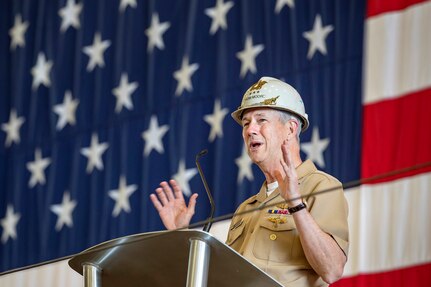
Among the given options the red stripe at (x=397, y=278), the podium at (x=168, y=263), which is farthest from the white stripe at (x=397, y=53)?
the podium at (x=168, y=263)

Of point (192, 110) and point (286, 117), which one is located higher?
point (286, 117)

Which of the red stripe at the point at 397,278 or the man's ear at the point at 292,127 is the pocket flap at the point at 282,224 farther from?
the red stripe at the point at 397,278

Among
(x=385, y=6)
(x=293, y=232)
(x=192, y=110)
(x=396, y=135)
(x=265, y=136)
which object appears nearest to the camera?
(x=293, y=232)

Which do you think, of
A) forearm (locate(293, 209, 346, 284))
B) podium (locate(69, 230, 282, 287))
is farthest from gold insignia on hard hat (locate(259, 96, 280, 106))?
podium (locate(69, 230, 282, 287))

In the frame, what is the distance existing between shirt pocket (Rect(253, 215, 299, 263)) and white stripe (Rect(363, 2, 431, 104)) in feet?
5.23

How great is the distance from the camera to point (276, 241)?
277cm

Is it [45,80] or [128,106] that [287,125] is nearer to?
[128,106]

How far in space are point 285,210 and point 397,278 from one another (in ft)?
4.52

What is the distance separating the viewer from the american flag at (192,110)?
4.14 m

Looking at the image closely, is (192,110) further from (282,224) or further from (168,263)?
(168,263)

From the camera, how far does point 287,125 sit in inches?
120

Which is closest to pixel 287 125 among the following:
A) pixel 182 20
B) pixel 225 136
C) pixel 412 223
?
pixel 412 223

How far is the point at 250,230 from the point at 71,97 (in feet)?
9.82

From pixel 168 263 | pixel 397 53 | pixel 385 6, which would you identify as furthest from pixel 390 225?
pixel 168 263
